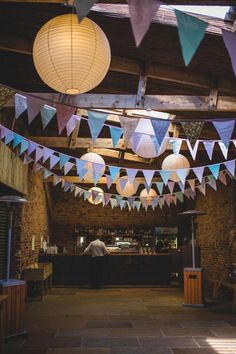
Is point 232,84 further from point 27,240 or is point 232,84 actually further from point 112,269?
point 112,269

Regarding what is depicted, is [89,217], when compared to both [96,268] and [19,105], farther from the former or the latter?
[19,105]

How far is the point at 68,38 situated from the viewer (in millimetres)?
2531

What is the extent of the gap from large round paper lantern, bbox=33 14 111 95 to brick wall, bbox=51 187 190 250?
954 cm

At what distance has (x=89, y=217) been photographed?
12.2 meters

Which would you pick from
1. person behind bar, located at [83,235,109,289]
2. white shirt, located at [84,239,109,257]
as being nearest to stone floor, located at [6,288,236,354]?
person behind bar, located at [83,235,109,289]

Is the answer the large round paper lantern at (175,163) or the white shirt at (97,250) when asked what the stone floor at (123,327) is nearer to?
the white shirt at (97,250)

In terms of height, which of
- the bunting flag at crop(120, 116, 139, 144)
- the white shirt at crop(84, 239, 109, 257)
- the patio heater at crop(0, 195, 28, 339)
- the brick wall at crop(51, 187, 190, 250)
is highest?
the bunting flag at crop(120, 116, 139, 144)

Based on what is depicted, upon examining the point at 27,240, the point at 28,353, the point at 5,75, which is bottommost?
the point at 28,353

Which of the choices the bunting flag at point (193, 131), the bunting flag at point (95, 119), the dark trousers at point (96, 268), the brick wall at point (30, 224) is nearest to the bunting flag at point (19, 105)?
the bunting flag at point (95, 119)

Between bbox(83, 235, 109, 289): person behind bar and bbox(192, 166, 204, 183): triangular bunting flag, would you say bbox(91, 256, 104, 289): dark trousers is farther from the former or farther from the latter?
bbox(192, 166, 204, 183): triangular bunting flag

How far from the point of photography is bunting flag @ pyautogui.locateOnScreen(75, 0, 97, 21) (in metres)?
1.88

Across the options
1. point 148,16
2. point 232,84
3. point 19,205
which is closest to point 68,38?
point 148,16

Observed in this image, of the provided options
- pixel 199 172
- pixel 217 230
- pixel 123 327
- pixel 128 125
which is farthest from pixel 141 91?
pixel 217 230

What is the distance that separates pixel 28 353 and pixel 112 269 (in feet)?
19.6
